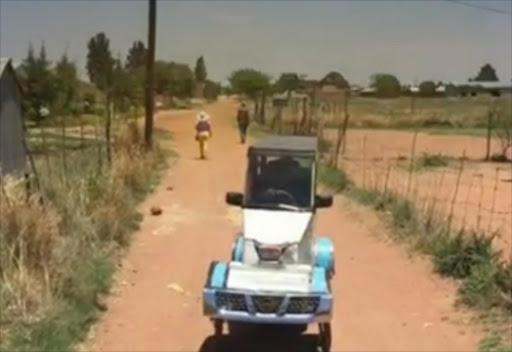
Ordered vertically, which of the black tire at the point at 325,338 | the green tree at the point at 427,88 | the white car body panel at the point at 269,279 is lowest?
the green tree at the point at 427,88

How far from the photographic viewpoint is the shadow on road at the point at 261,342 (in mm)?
9422

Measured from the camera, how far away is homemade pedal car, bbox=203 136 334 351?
8.61m

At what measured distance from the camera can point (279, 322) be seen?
866 centimetres

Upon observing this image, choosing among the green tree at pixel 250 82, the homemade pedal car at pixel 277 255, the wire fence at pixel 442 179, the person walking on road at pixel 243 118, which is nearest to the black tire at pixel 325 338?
the homemade pedal car at pixel 277 255

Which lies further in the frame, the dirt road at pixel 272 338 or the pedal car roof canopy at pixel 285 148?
the pedal car roof canopy at pixel 285 148

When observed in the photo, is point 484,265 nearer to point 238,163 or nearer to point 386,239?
point 386,239

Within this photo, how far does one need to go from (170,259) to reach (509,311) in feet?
17.7

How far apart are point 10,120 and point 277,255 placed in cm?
2086

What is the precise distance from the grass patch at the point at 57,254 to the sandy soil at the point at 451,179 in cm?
545

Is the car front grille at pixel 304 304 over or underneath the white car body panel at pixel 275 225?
underneath

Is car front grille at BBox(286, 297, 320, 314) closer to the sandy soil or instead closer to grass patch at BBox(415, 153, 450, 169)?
the sandy soil

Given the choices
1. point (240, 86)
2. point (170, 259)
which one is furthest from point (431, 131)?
point (170, 259)

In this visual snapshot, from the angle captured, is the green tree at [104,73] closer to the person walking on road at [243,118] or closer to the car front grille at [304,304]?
the person walking on road at [243,118]

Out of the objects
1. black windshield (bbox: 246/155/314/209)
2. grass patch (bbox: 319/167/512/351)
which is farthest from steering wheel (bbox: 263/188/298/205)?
grass patch (bbox: 319/167/512/351)
